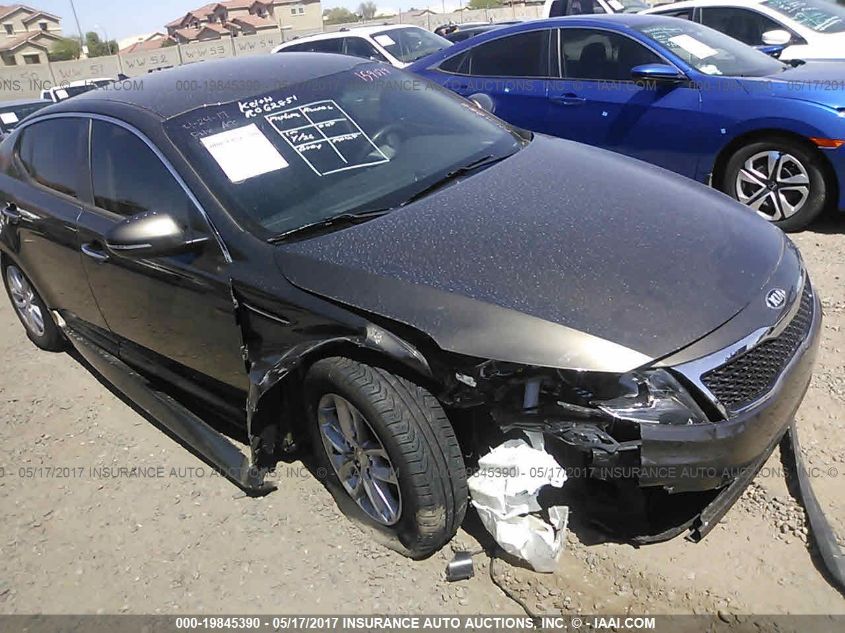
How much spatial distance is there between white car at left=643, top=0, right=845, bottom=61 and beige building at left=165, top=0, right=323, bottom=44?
65.8 meters

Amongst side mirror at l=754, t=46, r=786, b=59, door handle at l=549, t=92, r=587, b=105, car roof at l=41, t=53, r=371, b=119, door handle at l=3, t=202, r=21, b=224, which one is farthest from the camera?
side mirror at l=754, t=46, r=786, b=59

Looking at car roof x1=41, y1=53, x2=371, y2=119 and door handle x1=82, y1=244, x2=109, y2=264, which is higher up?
car roof x1=41, y1=53, x2=371, y2=119

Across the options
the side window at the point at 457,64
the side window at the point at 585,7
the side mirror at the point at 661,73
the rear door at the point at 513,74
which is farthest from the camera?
the side window at the point at 585,7

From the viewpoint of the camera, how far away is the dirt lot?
2.35 metres

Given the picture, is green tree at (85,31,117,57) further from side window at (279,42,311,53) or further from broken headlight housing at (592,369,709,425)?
broken headlight housing at (592,369,709,425)

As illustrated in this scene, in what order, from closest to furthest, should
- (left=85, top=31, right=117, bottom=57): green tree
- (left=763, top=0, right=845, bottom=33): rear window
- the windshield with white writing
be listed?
the windshield with white writing → (left=763, top=0, right=845, bottom=33): rear window → (left=85, top=31, right=117, bottom=57): green tree

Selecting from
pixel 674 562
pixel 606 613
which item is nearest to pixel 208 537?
pixel 606 613

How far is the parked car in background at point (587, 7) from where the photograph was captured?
1139cm

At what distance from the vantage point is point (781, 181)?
4.75 metres

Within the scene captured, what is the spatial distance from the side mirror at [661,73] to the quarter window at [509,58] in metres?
0.95

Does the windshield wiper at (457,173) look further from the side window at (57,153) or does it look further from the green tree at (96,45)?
the green tree at (96,45)

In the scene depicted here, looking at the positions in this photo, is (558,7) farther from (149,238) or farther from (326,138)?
(149,238)

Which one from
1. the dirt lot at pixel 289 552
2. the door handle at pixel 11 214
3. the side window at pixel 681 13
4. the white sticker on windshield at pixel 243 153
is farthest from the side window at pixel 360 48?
the dirt lot at pixel 289 552

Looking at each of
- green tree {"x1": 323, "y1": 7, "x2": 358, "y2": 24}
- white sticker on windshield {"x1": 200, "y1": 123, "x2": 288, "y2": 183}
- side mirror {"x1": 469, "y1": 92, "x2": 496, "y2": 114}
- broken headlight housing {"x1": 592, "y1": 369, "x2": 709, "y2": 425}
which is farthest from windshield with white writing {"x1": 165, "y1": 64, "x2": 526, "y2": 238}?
green tree {"x1": 323, "y1": 7, "x2": 358, "y2": 24}
